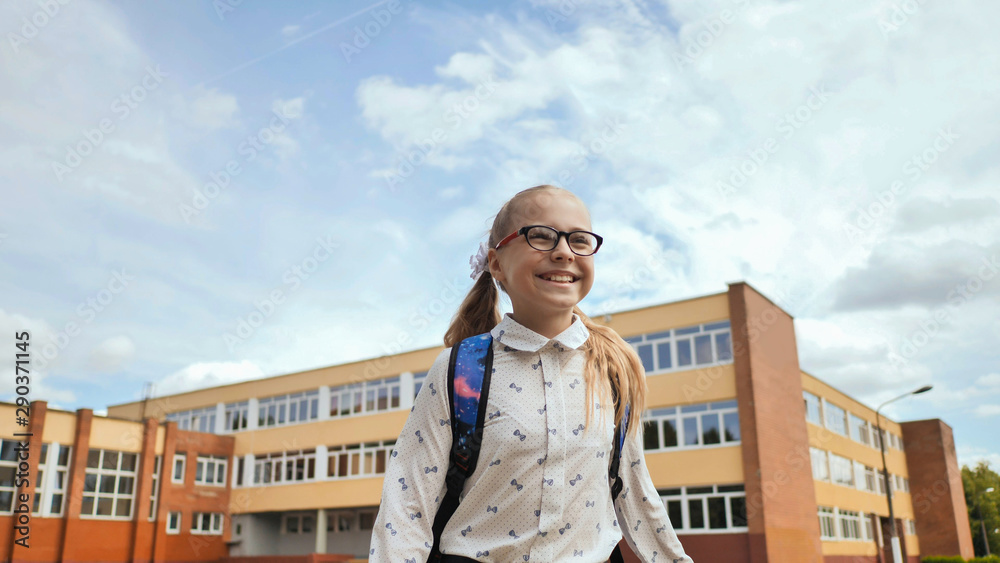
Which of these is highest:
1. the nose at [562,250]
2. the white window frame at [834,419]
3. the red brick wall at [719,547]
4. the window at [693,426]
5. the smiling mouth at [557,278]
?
the white window frame at [834,419]

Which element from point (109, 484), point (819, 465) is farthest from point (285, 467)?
point (819, 465)

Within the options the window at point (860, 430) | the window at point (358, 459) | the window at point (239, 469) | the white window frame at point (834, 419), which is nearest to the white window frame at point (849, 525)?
the white window frame at point (834, 419)

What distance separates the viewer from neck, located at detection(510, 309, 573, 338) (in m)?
2.16

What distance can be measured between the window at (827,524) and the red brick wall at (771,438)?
4.25 ft

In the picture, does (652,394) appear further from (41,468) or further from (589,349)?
(589,349)

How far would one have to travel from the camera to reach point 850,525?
2995 cm

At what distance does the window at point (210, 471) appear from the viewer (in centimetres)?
3319

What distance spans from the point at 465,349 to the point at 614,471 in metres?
0.52

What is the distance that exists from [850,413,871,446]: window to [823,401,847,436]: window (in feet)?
3.87

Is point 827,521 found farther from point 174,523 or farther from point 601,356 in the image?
point 601,356

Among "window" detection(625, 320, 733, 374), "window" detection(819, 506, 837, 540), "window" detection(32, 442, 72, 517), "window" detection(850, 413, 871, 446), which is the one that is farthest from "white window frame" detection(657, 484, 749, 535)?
"window" detection(32, 442, 72, 517)

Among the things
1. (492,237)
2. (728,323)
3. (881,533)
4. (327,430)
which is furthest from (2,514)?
(881,533)

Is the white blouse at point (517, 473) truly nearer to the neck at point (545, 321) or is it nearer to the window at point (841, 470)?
the neck at point (545, 321)

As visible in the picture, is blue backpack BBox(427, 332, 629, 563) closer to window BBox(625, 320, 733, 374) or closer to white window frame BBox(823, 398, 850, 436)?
window BBox(625, 320, 733, 374)
